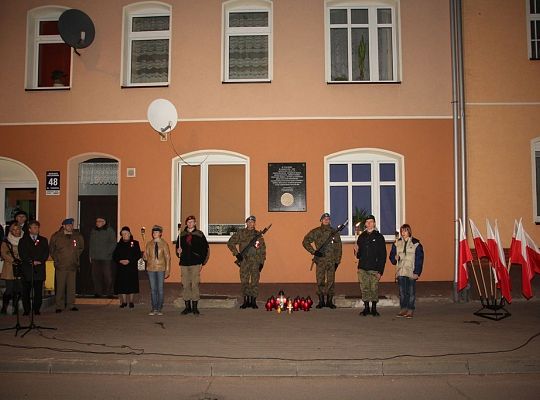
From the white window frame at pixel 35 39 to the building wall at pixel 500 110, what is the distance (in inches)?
381

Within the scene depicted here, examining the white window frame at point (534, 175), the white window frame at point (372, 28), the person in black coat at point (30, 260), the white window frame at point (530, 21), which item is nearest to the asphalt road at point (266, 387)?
the person in black coat at point (30, 260)

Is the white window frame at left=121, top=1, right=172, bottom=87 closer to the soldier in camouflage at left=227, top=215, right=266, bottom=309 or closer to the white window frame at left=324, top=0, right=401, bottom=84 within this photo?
the white window frame at left=324, top=0, right=401, bottom=84

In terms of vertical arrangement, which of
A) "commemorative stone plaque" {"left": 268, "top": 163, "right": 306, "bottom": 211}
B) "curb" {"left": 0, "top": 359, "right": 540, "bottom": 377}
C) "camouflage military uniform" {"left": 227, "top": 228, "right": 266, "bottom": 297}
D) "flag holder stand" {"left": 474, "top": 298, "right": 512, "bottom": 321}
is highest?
"commemorative stone plaque" {"left": 268, "top": 163, "right": 306, "bottom": 211}

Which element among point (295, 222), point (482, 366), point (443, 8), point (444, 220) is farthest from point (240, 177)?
point (482, 366)

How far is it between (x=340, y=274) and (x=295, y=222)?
1561 millimetres

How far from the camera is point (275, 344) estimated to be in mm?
7371

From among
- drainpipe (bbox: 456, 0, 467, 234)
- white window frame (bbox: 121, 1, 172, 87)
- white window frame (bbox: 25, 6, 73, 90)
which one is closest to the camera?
drainpipe (bbox: 456, 0, 467, 234)

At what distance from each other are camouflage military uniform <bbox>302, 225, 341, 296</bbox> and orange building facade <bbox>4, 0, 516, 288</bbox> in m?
0.75

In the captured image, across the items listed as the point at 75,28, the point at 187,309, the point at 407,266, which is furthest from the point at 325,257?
the point at 75,28

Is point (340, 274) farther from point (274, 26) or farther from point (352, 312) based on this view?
point (274, 26)

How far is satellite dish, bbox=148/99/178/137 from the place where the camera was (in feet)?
36.9

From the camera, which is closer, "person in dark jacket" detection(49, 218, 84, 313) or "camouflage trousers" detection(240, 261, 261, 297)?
"person in dark jacket" detection(49, 218, 84, 313)

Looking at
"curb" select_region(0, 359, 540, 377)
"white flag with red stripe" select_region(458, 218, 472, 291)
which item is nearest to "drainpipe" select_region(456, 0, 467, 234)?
"white flag with red stripe" select_region(458, 218, 472, 291)

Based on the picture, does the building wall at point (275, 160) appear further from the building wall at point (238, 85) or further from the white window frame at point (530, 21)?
the white window frame at point (530, 21)
